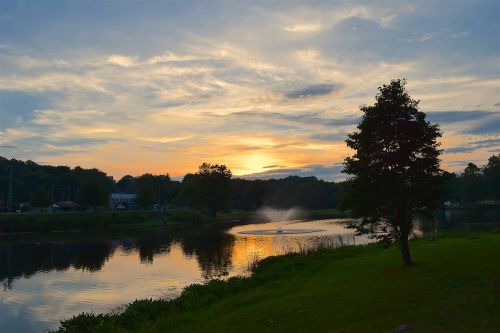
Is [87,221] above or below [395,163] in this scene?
below

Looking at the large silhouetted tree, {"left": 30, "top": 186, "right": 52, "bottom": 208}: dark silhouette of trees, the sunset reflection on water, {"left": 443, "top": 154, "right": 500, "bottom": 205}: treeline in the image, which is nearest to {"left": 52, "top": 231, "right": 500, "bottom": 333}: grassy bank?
the large silhouetted tree

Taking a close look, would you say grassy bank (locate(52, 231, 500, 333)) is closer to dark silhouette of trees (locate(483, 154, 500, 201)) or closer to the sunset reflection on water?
the sunset reflection on water

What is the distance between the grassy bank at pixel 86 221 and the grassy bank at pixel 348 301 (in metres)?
84.0

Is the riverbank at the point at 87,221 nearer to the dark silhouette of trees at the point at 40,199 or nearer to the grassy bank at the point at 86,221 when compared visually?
the grassy bank at the point at 86,221

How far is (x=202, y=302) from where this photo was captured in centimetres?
2709

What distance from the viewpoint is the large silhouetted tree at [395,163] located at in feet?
86.4

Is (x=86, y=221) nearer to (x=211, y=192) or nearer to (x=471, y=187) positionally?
(x=211, y=192)

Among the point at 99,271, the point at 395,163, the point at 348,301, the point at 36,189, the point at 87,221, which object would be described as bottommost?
the point at 99,271

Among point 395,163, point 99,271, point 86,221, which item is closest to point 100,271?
point 99,271

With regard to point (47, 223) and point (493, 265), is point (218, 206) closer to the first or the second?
point (47, 223)

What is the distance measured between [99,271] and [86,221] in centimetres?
6958

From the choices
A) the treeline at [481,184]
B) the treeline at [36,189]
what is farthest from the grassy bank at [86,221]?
the treeline at [481,184]

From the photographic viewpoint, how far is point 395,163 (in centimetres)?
2647

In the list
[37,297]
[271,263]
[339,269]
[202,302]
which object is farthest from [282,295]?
[37,297]
